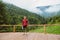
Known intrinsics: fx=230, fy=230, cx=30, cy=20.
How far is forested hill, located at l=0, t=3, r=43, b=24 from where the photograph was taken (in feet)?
39.8

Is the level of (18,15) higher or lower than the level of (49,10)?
lower

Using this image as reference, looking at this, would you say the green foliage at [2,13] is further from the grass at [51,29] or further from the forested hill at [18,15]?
the grass at [51,29]

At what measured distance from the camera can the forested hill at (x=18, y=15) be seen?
12.1 meters

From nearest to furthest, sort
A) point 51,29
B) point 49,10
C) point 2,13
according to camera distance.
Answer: point 51,29 → point 49,10 → point 2,13

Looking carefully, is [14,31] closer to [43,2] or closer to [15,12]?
[15,12]

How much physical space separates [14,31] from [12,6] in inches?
52.8

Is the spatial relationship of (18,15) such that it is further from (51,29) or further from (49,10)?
(51,29)

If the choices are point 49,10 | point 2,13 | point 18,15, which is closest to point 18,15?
point 18,15

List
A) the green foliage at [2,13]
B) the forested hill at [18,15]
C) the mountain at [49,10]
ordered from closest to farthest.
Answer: the mountain at [49,10]
the forested hill at [18,15]
the green foliage at [2,13]

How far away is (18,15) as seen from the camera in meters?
12.3

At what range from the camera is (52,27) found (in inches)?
474

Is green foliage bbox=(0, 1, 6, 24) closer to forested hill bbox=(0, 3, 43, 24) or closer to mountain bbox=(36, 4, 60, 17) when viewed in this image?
forested hill bbox=(0, 3, 43, 24)

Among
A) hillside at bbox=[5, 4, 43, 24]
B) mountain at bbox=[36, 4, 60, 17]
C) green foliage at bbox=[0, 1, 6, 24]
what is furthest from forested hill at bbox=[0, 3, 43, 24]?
mountain at bbox=[36, 4, 60, 17]

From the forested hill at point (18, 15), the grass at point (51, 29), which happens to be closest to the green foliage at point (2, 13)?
the forested hill at point (18, 15)
